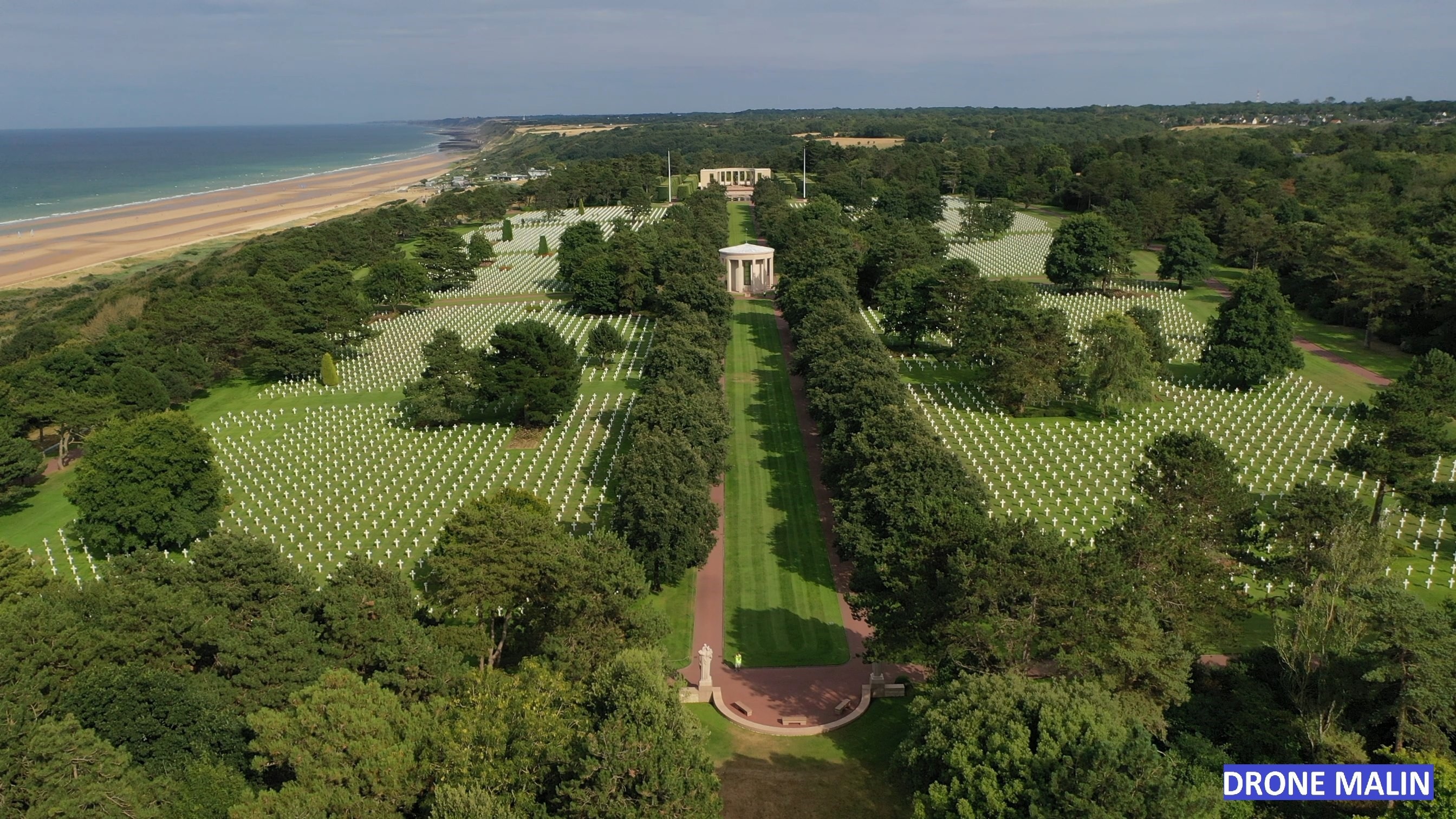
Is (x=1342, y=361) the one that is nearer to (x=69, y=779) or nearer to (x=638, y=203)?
(x=69, y=779)

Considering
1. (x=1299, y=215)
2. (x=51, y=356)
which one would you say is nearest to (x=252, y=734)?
(x=51, y=356)

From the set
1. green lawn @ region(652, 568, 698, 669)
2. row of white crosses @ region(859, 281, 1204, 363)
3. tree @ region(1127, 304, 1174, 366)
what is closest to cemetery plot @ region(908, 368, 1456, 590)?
tree @ region(1127, 304, 1174, 366)

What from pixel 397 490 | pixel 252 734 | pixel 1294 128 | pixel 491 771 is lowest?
pixel 397 490

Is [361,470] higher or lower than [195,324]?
lower

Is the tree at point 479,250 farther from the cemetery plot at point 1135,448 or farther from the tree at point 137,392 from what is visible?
the cemetery plot at point 1135,448

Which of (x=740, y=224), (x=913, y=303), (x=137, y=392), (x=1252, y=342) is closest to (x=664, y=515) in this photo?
(x=913, y=303)

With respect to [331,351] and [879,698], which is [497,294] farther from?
[879,698]

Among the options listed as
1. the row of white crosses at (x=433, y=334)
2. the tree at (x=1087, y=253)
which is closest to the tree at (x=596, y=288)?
the row of white crosses at (x=433, y=334)
